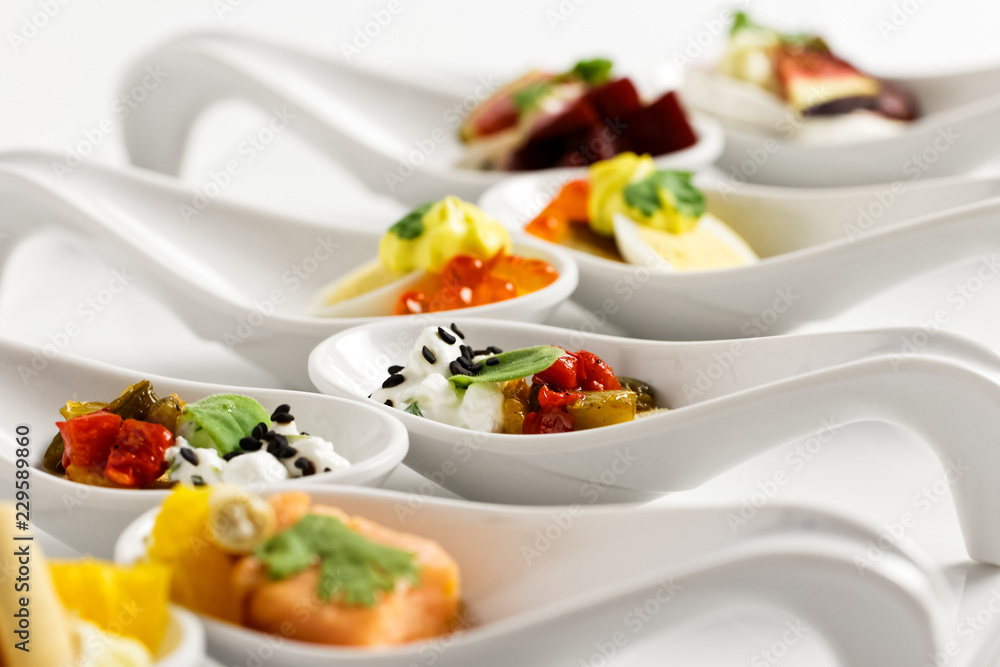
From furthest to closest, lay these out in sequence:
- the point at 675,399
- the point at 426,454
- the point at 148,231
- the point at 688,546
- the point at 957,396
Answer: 1. the point at 148,231
2. the point at 675,399
3. the point at 426,454
4. the point at 957,396
5. the point at 688,546

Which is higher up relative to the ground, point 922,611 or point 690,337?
point 922,611

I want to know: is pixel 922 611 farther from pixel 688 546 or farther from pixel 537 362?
pixel 537 362

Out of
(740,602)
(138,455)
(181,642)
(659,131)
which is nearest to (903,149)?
(659,131)

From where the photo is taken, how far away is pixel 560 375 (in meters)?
1.29

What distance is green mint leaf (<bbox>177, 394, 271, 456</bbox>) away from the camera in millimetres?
1138

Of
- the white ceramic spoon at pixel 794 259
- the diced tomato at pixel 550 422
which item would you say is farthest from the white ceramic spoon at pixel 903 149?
the diced tomato at pixel 550 422

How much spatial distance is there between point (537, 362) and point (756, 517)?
1.45 ft

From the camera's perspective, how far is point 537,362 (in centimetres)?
127

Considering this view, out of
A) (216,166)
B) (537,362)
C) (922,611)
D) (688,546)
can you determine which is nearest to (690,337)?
(537,362)

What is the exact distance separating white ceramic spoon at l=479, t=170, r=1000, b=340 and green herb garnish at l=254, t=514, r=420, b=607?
900 mm

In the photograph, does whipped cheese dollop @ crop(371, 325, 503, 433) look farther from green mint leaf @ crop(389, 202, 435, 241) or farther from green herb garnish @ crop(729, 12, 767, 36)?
green herb garnish @ crop(729, 12, 767, 36)

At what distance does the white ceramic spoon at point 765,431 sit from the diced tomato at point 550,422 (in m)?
0.06

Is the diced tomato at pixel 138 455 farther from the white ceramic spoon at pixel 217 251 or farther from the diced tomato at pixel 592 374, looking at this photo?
the diced tomato at pixel 592 374

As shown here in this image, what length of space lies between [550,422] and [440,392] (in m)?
0.14
